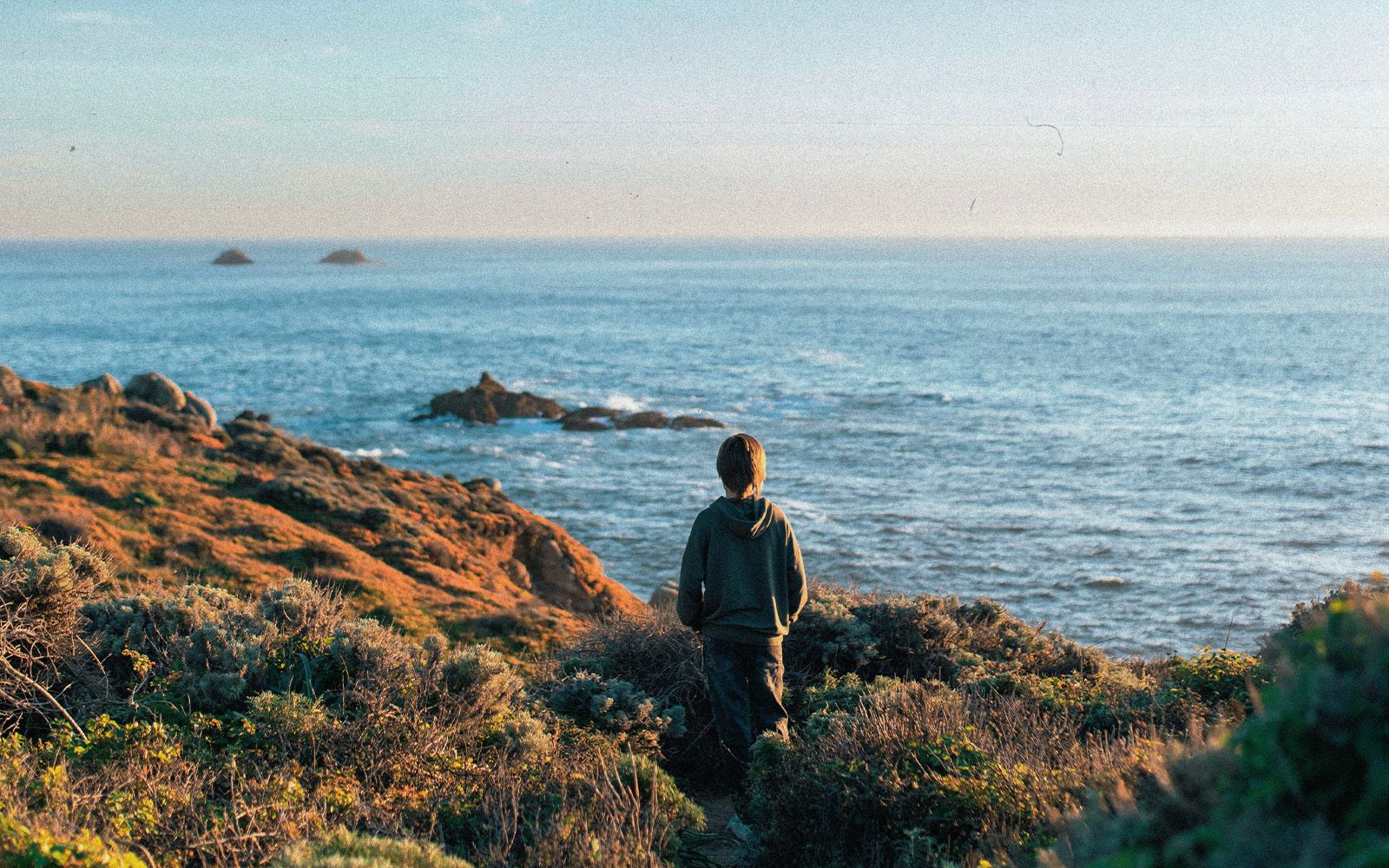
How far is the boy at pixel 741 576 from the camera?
5.71 m

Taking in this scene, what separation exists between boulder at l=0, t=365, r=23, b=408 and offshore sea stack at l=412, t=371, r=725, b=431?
1753 cm

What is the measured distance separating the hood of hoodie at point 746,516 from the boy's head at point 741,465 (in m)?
0.06

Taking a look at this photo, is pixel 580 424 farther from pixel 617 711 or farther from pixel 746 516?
pixel 746 516

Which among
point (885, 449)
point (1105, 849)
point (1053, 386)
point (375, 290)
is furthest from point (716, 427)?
point (375, 290)

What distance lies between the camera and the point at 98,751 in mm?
5031

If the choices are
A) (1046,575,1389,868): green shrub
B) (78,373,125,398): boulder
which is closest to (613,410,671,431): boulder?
(78,373,125,398): boulder

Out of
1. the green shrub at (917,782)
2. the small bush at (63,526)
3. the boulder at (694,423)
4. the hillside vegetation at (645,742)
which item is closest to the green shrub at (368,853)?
the hillside vegetation at (645,742)

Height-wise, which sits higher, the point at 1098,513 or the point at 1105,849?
the point at 1105,849

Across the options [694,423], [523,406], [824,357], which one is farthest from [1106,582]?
[824,357]

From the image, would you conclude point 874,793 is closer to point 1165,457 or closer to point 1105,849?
point 1105,849

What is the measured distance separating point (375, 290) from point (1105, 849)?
135 m

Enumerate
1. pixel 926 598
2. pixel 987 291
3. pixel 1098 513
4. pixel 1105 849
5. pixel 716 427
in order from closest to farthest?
pixel 1105 849
pixel 926 598
pixel 1098 513
pixel 716 427
pixel 987 291

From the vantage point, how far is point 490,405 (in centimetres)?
4075

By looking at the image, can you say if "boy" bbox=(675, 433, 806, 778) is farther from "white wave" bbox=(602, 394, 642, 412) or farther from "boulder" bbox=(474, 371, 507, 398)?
"boulder" bbox=(474, 371, 507, 398)
